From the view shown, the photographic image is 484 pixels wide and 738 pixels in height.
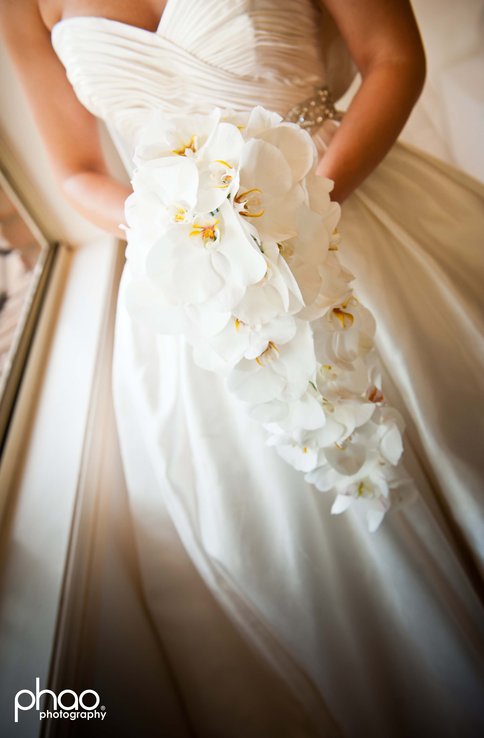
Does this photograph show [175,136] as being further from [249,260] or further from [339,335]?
[339,335]

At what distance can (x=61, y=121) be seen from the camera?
2.22 feet

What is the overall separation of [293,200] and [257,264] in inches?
2.9

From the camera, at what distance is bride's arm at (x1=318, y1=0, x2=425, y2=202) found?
553mm

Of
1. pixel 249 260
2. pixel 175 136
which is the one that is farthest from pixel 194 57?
pixel 249 260

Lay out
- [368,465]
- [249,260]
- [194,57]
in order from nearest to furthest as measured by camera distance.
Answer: [249,260]
[368,465]
[194,57]

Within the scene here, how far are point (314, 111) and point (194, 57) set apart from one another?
0.21 meters

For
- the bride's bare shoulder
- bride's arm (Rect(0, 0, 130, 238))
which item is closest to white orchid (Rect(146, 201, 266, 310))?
bride's arm (Rect(0, 0, 130, 238))

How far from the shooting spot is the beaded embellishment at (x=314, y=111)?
63 centimetres

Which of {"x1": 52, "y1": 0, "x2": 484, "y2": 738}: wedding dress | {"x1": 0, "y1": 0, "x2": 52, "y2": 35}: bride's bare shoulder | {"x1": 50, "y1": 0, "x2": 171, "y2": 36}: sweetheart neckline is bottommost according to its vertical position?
{"x1": 52, "y1": 0, "x2": 484, "y2": 738}: wedding dress

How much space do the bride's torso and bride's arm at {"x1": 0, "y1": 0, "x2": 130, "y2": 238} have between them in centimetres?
4

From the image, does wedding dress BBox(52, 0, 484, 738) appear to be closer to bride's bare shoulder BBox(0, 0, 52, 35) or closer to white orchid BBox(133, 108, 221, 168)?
bride's bare shoulder BBox(0, 0, 52, 35)

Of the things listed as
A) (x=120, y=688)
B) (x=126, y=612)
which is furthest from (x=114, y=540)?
(x=120, y=688)

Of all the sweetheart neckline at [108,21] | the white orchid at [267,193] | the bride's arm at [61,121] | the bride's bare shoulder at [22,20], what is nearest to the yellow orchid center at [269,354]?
the white orchid at [267,193]

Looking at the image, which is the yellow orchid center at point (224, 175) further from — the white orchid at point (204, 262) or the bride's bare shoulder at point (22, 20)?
the bride's bare shoulder at point (22, 20)
